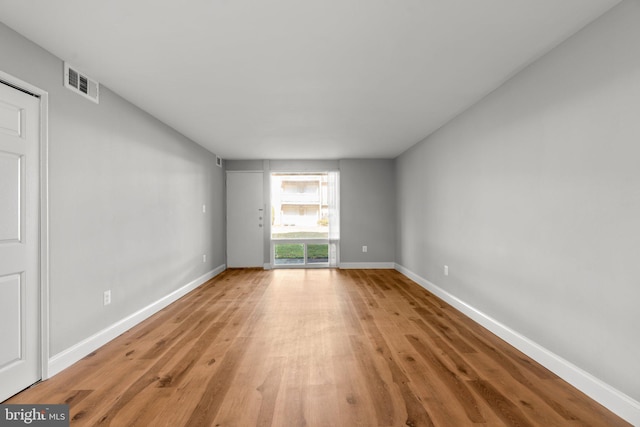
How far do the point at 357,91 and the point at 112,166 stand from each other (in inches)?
97.0

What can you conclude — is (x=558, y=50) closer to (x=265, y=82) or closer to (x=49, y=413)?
(x=265, y=82)

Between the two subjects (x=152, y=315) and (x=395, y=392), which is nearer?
(x=395, y=392)

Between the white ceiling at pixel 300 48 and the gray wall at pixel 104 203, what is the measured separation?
26 cm

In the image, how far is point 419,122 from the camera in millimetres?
4262

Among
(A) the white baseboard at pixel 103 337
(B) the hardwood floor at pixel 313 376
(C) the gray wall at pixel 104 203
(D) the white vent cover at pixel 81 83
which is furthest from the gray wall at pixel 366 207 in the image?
(D) the white vent cover at pixel 81 83

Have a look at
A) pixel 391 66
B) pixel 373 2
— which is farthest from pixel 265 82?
pixel 373 2

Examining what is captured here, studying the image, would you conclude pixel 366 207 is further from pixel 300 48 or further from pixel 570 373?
pixel 570 373

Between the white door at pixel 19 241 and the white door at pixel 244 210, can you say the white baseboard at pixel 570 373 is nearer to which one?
the white door at pixel 19 241

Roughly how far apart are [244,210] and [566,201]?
582cm

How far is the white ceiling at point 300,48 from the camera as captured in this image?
1.93 m

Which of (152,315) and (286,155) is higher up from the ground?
(286,155)

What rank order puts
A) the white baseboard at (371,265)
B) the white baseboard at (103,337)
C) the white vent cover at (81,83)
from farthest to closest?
the white baseboard at (371,265) → the white vent cover at (81,83) → the white baseboard at (103,337)

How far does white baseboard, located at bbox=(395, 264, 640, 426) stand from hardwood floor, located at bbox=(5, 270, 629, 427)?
55 millimetres

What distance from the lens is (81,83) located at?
2.72 metres
